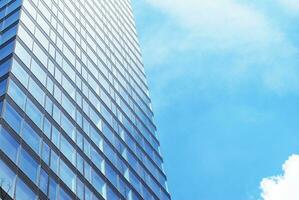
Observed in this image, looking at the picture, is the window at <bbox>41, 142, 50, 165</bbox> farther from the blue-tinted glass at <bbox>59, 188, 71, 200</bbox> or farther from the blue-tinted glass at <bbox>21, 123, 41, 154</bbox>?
the blue-tinted glass at <bbox>59, 188, 71, 200</bbox>

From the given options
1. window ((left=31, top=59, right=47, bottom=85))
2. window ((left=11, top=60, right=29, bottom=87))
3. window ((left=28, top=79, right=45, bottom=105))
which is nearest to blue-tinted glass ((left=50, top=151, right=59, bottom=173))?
window ((left=28, top=79, right=45, bottom=105))

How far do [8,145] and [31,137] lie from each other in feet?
9.84

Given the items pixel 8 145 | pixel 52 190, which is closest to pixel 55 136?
pixel 52 190

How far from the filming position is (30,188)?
3209 centimetres

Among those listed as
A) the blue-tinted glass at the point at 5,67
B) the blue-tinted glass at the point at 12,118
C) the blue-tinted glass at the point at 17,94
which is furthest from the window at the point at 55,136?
the blue-tinted glass at the point at 5,67

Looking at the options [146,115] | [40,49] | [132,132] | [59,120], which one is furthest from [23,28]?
[146,115]

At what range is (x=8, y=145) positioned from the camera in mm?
32906

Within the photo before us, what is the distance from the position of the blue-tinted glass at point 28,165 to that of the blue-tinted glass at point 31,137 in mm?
1132

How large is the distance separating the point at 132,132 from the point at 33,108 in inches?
742

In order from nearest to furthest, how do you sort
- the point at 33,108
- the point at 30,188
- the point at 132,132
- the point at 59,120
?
the point at 30,188 < the point at 33,108 < the point at 59,120 < the point at 132,132

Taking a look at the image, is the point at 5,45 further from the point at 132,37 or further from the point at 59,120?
the point at 132,37

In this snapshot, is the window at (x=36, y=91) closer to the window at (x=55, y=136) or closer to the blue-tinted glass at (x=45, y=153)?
the window at (x=55, y=136)

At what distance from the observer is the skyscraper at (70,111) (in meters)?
34.7

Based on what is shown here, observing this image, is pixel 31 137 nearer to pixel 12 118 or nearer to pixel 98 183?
pixel 12 118
